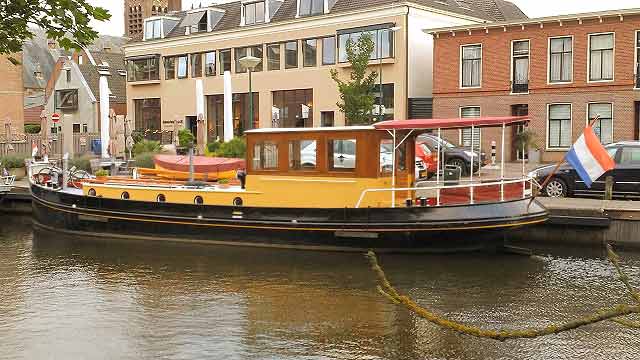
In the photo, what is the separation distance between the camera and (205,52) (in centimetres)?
4784

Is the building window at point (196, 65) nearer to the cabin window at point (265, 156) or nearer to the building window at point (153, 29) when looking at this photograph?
the building window at point (153, 29)

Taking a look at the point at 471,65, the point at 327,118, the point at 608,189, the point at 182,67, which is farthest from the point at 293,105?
the point at 608,189

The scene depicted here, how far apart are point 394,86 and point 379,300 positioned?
26.8 m

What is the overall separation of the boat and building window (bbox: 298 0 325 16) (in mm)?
25803

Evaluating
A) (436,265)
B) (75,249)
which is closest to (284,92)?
(75,249)

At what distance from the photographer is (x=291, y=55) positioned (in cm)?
4350

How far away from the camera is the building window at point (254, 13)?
1783 inches

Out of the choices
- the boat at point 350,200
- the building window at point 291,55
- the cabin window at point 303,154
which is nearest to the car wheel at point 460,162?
the boat at point 350,200

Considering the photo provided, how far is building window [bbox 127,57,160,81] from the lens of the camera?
167 ft

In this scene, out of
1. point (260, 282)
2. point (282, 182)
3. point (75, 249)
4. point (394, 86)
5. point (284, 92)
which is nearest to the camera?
point (260, 282)

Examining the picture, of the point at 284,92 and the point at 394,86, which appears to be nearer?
the point at 394,86

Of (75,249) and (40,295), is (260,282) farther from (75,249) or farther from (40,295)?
(75,249)

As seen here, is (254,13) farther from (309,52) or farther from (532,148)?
(532,148)

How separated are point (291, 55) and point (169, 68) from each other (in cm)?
1072
